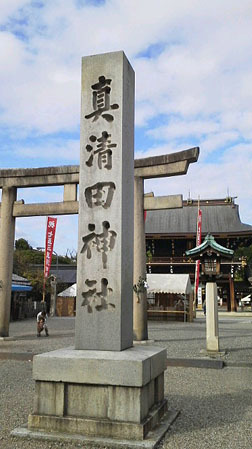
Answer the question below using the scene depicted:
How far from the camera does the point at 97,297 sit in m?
4.64

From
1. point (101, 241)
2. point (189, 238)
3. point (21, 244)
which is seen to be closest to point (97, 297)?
point (101, 241)

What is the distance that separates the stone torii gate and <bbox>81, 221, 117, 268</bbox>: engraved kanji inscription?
24.0ft

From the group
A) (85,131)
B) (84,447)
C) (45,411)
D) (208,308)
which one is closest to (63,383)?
(45,411)

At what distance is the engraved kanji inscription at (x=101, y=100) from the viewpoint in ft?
16.5

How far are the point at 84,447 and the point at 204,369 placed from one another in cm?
515

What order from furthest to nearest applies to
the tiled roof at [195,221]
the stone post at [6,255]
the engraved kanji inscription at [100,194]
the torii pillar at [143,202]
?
the tiled roof at [195,221] → the stone post at [6,255] → the torii pillar at [143,202] → the engraved kanji inscription at [100,194]

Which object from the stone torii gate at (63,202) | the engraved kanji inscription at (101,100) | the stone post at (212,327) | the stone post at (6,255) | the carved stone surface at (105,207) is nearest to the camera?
the carved stone surface at (105,207)

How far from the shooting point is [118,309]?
4.52 metres

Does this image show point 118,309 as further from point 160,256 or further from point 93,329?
point 160,256

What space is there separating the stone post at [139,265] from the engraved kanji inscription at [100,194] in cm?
731

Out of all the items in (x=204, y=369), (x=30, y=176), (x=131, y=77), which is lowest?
(x=204, y=369)

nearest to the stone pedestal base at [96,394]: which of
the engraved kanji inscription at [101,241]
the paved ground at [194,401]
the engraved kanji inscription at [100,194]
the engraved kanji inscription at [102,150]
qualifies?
the paved ground at [194,401]

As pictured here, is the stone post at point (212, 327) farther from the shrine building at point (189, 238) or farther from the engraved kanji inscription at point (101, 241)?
the shrine building at point (189, 238)

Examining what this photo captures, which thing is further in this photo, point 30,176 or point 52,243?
point 52,243
